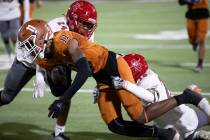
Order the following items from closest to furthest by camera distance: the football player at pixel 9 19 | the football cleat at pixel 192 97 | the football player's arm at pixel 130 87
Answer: the football player's arm at pixel 130 87 → the football cleat at pixel 192 97 → the football player at pixel 9 19

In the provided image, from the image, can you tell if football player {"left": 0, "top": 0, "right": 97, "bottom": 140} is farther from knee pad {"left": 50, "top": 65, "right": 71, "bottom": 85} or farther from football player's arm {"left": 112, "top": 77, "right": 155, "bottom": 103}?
football player's arm {"left": 112, "top": 77, "right": 155, "bottom": 103}

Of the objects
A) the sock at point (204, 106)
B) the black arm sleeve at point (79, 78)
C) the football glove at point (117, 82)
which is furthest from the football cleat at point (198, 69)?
the black arm sleeve at point (79, 78)

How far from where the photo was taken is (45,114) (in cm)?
645

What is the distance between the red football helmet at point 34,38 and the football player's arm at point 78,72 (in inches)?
11.7

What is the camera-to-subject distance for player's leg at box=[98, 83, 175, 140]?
478 centimetres

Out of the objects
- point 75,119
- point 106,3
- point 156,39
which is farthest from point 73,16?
point 106,3

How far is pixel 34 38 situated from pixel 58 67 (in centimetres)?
57

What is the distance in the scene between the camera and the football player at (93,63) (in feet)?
14.7

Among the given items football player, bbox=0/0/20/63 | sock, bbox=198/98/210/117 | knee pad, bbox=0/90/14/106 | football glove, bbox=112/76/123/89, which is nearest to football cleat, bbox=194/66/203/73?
football player, bbox=0/0/20/63

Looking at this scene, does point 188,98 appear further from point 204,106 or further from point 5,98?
point 5,98

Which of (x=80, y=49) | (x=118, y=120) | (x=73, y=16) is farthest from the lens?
(x=73, y=16)

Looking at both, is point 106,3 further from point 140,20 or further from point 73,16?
point 73,16

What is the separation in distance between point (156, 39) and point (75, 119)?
5.62 metres

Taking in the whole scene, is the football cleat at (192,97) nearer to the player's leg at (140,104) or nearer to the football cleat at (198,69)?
the player's leg at (140,104)
